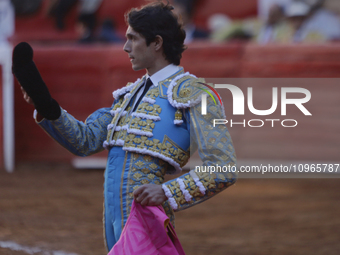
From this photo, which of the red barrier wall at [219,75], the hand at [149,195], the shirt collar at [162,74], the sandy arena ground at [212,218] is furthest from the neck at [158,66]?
the red barrier wall at [219,75]

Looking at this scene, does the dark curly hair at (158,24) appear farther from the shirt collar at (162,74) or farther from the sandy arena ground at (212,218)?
the sandy arena ground at (212,218)

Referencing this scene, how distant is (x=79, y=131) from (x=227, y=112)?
16.3 ft

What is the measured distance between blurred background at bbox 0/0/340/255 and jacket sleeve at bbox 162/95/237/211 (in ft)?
5.94

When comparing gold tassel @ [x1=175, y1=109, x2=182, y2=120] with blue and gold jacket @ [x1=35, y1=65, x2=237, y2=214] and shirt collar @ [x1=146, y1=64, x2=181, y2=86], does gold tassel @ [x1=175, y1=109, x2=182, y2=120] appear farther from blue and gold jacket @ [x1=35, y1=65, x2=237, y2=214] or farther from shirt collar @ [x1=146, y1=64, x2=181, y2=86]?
shirt collar @ [x1=146, y1=64, x2=181, y2=86]

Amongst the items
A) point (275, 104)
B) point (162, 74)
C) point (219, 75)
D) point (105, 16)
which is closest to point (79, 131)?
point (162, 74)

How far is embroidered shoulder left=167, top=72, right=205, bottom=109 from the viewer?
152 cm

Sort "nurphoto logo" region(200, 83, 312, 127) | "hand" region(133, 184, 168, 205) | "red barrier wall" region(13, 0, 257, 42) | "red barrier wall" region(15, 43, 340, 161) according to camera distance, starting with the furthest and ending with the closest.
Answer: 1. "red barrier wall" region(13, 0, 257, 42)
2. "red barrier wall" region(15, 43, 340, 161)
3. "nurphoto logo" region(200, 83, 312, 127)
4. "hand" region(133, 184, 168, 205)

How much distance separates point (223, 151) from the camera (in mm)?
1454

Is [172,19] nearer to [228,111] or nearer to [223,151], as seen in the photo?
[223,151]

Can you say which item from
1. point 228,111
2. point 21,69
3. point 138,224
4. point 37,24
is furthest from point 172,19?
point 37,24

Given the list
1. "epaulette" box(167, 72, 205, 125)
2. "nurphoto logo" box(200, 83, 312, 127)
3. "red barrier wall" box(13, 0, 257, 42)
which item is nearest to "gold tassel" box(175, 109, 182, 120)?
"epaulette" box(167, 72, 205, 125)

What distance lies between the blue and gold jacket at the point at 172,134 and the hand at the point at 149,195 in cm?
2

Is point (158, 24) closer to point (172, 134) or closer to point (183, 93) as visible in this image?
point (183, 93)

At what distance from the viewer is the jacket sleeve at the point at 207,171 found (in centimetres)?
145
